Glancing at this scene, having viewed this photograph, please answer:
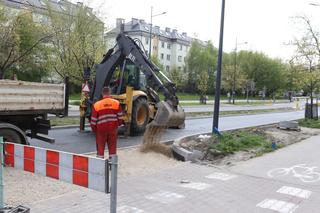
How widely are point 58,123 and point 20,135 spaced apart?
316 inches

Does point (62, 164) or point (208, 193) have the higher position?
point (62, 164)

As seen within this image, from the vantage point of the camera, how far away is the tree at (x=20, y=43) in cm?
2220

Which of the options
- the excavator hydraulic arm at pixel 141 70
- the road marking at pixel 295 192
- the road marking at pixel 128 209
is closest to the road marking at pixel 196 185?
the road marking at pixel 295 192

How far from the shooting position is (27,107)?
28.9 ft

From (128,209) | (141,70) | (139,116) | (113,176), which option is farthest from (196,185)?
(139,116)

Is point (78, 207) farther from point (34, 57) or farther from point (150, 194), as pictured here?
point (34, 57)

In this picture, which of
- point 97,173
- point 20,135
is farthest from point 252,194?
point 20,135

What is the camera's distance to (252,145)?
12.7 m

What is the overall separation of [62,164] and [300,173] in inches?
251

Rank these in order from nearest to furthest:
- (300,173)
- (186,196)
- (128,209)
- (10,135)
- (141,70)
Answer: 1. (128,209)
2. (186,196)
3. (10,135)
4. (300,173)
5. (141,70)

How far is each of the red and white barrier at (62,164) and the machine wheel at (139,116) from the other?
962cm

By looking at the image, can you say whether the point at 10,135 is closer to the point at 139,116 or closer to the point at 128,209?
the point at 128,209

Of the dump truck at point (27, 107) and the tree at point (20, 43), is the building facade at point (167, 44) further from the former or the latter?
the dump truck at point (27, 107)

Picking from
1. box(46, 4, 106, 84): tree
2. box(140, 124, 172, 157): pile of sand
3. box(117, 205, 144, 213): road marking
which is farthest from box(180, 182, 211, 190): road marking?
box(46, 4, 106, 84): tree
